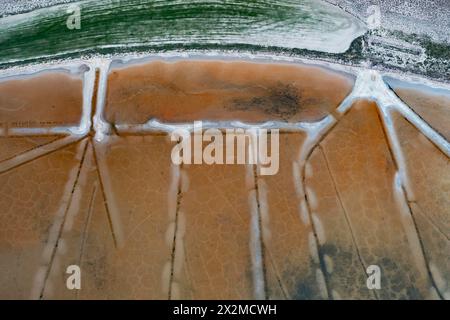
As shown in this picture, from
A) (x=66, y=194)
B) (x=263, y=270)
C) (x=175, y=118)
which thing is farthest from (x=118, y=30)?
(x=263, y=270)

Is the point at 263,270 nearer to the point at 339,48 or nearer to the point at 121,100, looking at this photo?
the point at 121,100

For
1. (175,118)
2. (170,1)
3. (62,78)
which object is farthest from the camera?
(170,1)

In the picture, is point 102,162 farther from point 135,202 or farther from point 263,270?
point 263,270

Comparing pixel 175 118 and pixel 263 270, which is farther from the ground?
pixel 175 118

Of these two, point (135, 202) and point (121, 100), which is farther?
point (121, 100)
